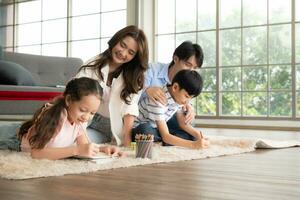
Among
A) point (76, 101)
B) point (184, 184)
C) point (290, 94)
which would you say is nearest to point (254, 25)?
point (290, 94)

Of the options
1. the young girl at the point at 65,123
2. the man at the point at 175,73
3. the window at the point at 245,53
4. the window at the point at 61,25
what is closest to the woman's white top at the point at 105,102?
the man at the point at 175,73

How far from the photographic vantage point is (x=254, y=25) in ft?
18.7

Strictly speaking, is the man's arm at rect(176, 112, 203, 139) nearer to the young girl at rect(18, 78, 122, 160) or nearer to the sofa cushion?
the young girl at rect(18, 78, 122, 160)

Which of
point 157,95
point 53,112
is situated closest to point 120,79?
point 157,95

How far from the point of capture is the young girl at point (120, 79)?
232 cm

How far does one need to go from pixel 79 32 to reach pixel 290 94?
3.38 meters

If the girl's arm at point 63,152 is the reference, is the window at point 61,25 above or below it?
above

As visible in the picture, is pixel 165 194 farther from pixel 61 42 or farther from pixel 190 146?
pixel 61 42

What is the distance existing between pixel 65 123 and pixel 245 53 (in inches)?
166

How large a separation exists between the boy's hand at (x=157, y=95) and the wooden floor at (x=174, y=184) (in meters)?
0.60

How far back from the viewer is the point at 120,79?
2.47 m

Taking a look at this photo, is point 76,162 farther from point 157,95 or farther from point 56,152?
point 157,95

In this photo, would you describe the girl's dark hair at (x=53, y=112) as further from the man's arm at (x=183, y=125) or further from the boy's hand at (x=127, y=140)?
the man's arm at (x=183, y=125)

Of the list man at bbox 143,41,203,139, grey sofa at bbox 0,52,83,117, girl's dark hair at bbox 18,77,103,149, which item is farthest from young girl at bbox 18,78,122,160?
grey sofa at bbox 0,52,83,117
